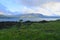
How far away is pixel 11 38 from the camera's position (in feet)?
69.9

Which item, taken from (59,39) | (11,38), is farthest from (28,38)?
(59,39)

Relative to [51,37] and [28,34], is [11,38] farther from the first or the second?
[51,37]

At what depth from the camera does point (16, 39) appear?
68.2 feet

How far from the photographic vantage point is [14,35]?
2261 cm

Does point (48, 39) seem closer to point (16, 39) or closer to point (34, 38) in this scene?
point (34, 38)

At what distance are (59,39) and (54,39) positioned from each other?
609 mm

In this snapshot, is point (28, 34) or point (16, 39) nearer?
point (16, 39)

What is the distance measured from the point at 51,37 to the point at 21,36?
3.74 m

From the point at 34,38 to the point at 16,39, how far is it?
2.16 metres

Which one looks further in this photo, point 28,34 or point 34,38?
point 28,34

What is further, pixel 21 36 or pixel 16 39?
pixel 21 36

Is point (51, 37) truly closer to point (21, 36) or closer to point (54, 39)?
point (54, 39)

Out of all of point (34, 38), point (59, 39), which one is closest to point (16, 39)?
point (34, 38)

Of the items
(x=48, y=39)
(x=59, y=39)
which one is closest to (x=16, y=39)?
(x=48, y=39)
